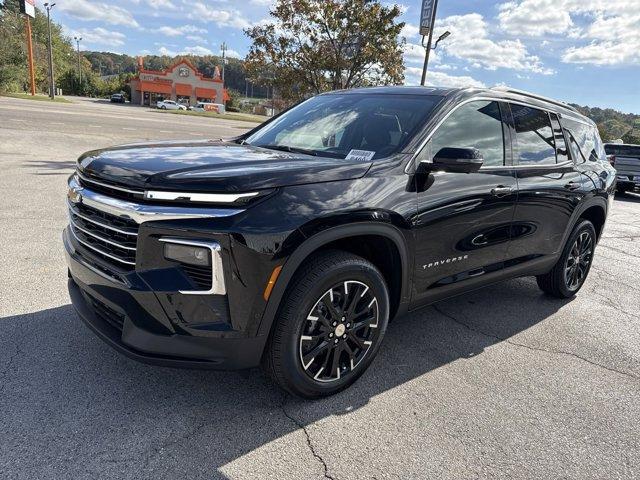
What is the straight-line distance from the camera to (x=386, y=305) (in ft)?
9.93

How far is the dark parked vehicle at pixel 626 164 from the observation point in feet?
49.1

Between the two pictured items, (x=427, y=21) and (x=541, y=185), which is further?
(x=427, y=21)

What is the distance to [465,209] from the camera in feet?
10.9

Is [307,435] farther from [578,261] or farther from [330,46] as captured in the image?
[330,46]

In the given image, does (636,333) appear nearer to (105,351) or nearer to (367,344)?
(367,344)

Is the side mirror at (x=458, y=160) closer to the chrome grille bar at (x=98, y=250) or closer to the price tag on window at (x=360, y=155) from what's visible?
the price tag on window at (x=360, y=155)

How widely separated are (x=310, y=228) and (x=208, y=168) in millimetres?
611

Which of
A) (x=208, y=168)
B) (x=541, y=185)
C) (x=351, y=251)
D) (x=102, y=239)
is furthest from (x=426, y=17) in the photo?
(x=102, y=239)

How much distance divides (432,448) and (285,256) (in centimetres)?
127

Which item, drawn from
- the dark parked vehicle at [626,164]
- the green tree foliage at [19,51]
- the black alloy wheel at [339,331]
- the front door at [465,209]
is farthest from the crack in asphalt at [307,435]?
the green tree foliage at [19,51]

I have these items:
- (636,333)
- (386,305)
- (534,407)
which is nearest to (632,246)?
(636,333)

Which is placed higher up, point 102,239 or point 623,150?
point 623,150

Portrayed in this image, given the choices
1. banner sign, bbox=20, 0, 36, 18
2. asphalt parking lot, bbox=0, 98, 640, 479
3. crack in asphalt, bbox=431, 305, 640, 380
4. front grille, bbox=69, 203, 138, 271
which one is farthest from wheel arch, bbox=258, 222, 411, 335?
banner sign, bbox=20, 0, 36, 18

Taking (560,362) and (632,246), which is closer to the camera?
(560,362)
